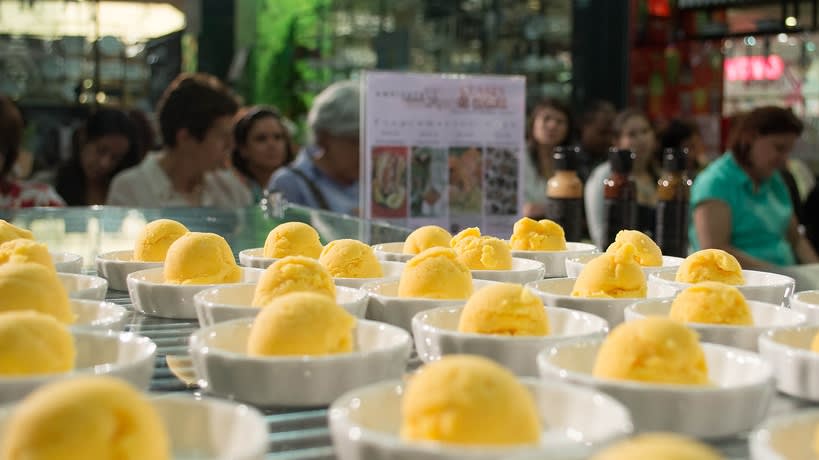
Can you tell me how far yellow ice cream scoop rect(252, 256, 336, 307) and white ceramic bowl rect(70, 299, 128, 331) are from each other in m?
0.19

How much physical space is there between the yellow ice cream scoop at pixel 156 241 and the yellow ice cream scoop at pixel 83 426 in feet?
3.91

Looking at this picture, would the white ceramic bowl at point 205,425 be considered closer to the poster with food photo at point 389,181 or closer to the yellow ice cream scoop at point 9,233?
the yellow ice cream scoop at point 9,233

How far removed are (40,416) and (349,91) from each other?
415cm

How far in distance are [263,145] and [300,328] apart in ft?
16.0

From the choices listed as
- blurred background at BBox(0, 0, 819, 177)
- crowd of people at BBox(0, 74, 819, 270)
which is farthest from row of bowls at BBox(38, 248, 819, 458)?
blurred background at BBox(0, 0, 819, 177)

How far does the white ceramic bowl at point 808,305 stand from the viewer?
1.48m

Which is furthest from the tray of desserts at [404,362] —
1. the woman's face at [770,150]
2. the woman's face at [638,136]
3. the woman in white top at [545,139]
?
the woman in white top at [545,139]

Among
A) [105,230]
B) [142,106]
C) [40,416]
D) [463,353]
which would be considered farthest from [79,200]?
[40,416]

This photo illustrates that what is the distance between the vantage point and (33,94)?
708cm

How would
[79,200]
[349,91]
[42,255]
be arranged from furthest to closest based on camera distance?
[79,200] → [349,91] → [42,255]

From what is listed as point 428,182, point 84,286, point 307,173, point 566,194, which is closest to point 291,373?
point 84,286

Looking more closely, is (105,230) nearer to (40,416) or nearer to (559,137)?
(40,416)

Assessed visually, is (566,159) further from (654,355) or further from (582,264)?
(654,355)

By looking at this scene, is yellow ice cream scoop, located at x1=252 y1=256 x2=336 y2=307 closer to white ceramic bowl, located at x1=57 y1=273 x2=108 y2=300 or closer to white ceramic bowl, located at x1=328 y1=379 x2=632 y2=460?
white ceramic bowl, located at x1=57 y1=273 x2=108 y2=300
